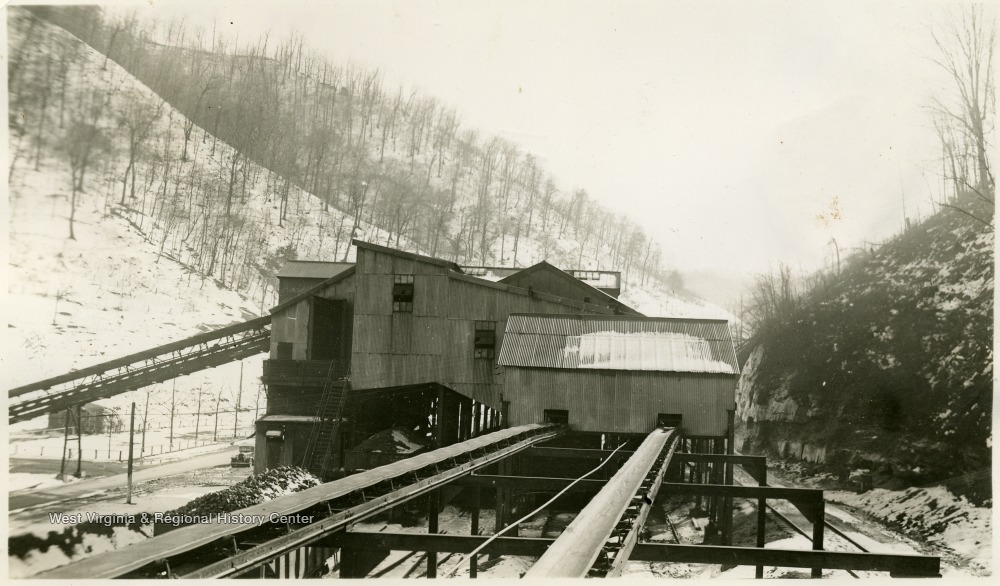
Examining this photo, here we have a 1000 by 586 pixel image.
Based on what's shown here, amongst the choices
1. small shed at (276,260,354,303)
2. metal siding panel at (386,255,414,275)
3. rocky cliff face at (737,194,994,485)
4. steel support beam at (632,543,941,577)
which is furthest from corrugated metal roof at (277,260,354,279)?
steel support beam at (632,543,941,577)

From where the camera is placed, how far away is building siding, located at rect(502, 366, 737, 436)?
63.7 ft

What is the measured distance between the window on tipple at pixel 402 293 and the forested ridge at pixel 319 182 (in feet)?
58.7

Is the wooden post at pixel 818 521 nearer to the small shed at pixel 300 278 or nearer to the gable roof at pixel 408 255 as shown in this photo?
the gable roof at pixel 408 255

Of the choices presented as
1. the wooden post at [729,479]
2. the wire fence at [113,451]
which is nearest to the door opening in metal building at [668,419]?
the wooden post at [729,479]

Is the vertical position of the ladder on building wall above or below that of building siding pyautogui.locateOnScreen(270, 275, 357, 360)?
below

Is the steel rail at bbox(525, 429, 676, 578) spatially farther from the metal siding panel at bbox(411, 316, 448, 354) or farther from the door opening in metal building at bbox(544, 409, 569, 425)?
the metal siding panel at bbox(411, 316, 448, 354)

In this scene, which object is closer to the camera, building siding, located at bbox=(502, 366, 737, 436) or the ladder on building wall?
building siding, located at bbox=(502, 366, 737, 436)

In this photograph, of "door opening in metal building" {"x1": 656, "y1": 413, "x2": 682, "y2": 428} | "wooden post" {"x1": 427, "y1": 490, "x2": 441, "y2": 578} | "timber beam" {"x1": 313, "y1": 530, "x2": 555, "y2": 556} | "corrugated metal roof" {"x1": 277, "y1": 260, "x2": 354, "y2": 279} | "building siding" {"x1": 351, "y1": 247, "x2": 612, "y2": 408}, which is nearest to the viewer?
"timber beam" {"x1": 313, "y1": 530, "x2": 555, "y2": 556}

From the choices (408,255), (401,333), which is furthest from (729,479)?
(408,255)

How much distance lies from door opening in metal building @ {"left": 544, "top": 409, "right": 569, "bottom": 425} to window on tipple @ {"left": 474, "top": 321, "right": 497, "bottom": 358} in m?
5.02

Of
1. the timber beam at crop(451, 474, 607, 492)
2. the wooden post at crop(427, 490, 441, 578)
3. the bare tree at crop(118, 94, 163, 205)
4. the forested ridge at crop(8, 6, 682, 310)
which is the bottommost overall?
the wooden post at crop(427, 490, 441, 578)

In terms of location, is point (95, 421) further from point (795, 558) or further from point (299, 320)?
point (795, 558)

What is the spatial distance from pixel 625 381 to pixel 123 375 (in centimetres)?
1935

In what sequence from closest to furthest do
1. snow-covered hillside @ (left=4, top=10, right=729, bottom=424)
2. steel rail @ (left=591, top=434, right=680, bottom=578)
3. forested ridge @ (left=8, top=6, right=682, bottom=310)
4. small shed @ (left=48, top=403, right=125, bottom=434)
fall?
steel rail @ (left=591, top=434, right=680, bottom=578)
snow-covered hillside @ (left=4, top=10, right=729, bottom=424)
small shed @ (left=48, top=403, right=125, bottom=434)
forested ridge @ (left=8, top=6, right=682, bottom=310)
